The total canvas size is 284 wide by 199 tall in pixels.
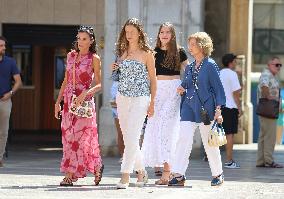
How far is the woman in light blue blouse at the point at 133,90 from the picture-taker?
1227 centimetres

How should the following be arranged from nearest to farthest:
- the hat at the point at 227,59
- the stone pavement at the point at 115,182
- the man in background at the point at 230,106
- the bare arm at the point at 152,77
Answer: the stone pavement at the point at 115,182, the bare arm at the point at 152,77, the man in background at the point at 230,106, the hat at the point at 227,59

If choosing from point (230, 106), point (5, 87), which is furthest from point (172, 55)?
point (230, 106)

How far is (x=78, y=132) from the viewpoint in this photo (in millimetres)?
12625

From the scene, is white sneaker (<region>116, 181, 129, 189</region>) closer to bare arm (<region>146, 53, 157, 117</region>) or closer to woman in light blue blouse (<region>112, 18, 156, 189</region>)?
woman in light blue blouse (<region>112, 18, 156, 189</region>)

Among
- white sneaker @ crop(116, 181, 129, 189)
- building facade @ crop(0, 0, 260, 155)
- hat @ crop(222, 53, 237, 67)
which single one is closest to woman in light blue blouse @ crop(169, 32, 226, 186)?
white sneaker @ crop(116, 181, 129, 189)

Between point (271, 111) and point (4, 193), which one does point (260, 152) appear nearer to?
point (271, 111)

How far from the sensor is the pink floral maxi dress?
41.4 feet

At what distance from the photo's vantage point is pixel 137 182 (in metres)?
12.6

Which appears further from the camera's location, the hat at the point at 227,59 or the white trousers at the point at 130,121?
the hat at the point at 227,59

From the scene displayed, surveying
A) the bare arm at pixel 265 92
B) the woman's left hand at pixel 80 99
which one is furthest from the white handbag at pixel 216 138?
the bare arm at pixel 265 92

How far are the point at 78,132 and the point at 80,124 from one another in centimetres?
10

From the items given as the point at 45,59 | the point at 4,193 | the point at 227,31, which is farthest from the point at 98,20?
the point at 4,193

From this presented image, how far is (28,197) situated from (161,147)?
255 cm

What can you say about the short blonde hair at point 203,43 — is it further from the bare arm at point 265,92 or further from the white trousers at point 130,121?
the bare arm at point 265,92
